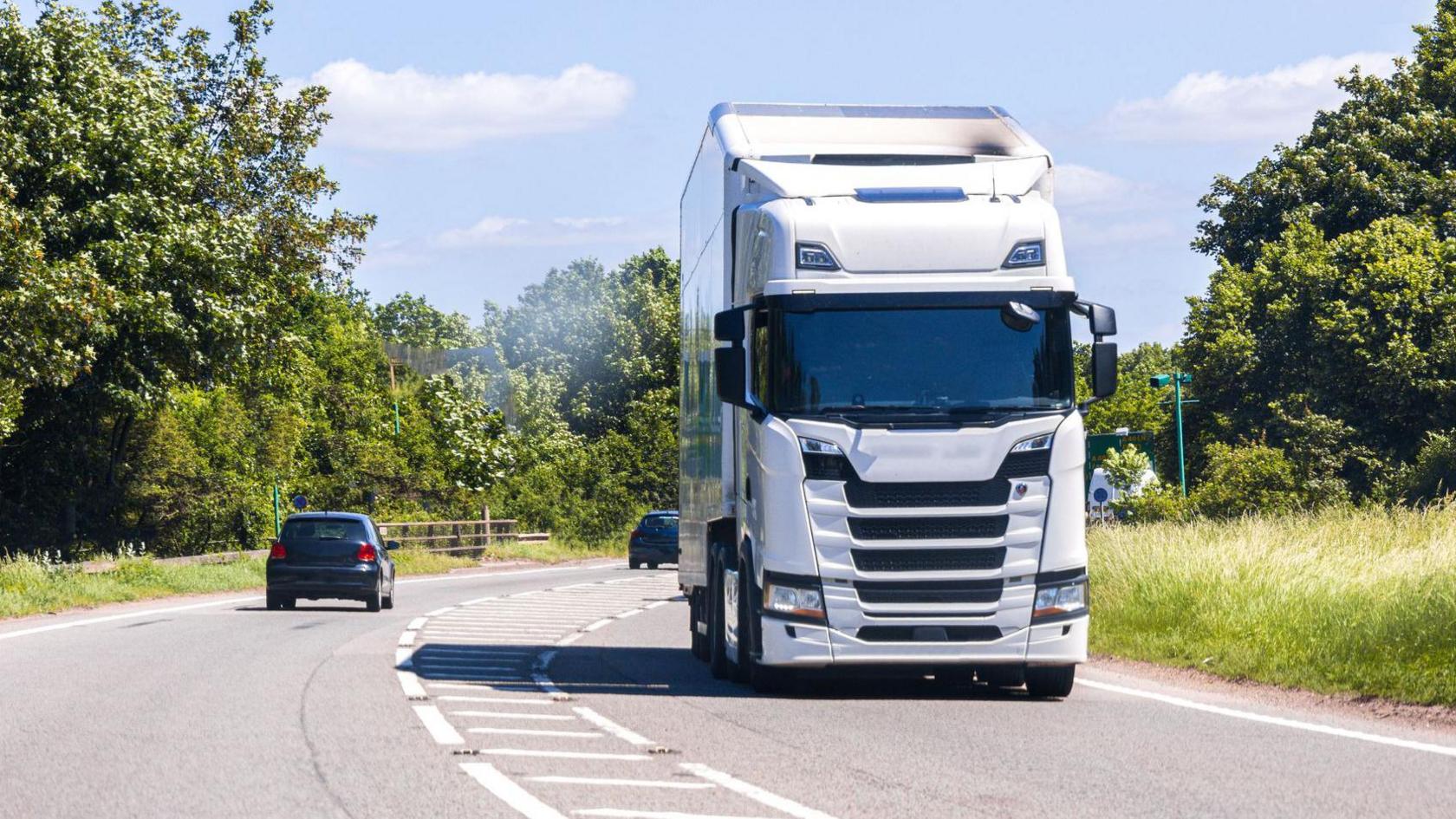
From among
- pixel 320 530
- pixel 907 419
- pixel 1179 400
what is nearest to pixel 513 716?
pixel 907 419

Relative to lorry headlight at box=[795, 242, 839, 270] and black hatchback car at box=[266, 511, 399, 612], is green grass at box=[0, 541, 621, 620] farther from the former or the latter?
lorry headlight at box=[795, 242, 839, 270]

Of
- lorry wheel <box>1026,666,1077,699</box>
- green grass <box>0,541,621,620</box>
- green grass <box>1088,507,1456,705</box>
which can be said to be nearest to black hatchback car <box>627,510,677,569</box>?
green grass <box>0,541,621,620</box>

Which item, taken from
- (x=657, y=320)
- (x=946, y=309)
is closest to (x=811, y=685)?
(x=946, y=309)

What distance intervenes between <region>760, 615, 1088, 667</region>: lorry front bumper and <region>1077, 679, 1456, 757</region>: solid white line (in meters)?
0.91

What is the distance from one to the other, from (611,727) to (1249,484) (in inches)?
1325

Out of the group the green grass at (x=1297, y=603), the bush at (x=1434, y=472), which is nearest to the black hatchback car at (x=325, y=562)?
the green grass at (x=1297, y=603)

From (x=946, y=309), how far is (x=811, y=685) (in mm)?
3345

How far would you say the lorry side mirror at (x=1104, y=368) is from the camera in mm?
12758

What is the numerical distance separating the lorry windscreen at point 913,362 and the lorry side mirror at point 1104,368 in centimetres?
23

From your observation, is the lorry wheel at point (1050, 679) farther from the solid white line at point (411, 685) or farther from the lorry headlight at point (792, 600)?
the solid white line at point (411, 685)

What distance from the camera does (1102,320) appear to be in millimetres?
12969

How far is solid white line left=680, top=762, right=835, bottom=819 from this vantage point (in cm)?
808

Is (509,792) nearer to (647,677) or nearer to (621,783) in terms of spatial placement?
(621,783)

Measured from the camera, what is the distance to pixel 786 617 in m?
12.8
